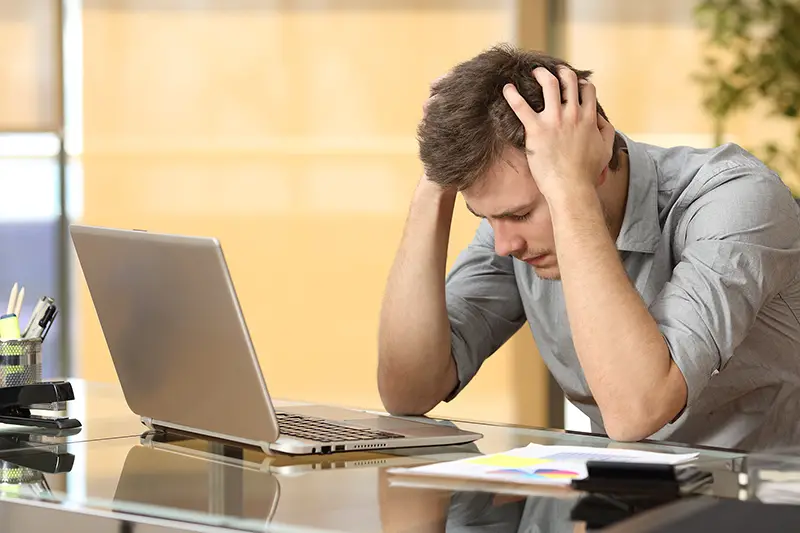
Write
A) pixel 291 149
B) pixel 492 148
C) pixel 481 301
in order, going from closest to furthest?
pixel 492 148, pixel 481 301, pixel 291 149

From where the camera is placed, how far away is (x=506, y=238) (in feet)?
5.91

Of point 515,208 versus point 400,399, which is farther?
point 400,399

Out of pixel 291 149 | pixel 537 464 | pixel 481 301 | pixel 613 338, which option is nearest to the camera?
pixel 537 464

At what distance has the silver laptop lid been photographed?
1.43 meters

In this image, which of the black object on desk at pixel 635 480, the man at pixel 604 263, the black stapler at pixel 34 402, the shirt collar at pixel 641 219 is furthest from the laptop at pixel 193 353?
the shirt collar at pixel 641 219

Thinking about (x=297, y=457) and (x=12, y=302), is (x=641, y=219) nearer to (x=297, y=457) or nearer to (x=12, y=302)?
(x=297, y=457)

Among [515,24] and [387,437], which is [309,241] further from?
[387,437]

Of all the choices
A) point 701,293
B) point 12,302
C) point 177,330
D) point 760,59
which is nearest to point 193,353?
point 177,330

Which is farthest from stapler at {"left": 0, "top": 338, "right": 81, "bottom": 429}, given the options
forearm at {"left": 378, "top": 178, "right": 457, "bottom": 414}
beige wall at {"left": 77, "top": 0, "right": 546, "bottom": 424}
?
beige wall at {"left": 77, "top": 0, "right": 546, "bottom": 424}

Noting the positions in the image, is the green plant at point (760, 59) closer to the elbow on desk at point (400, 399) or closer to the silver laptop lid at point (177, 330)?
the elbow on desk at point (400, 399)

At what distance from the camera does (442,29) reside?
4344mm

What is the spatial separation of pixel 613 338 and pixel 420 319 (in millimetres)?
455

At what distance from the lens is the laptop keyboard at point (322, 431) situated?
60.4 inches

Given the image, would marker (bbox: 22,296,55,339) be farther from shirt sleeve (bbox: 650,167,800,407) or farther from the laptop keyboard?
shirt sleeve (bbox: 650,167,800,407)
